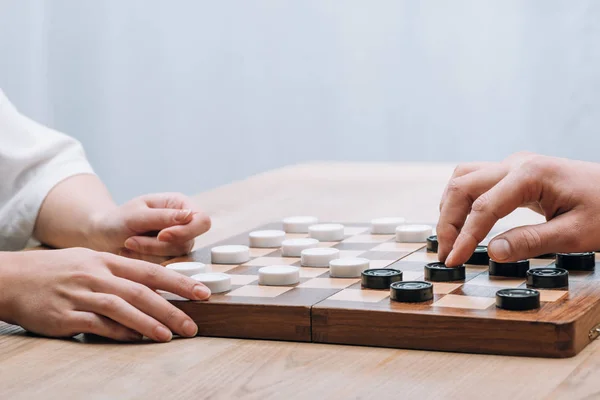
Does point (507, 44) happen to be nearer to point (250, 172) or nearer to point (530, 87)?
point (530, 87)

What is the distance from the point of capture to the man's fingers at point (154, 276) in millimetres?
1190

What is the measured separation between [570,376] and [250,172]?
3620mm

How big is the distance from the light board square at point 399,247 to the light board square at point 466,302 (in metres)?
0.34

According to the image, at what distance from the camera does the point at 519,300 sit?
3.46 feet

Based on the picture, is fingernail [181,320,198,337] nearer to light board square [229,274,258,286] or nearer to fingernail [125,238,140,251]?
light board square [229,274,258,286]

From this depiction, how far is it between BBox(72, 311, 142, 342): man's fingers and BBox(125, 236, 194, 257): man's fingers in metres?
0.41

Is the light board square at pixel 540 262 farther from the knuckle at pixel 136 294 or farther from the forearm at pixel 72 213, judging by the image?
the forearm at pixel 72 213

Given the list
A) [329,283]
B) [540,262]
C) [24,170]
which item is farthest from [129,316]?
[24,170]

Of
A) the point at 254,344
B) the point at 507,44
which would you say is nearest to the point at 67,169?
the point at 254,344

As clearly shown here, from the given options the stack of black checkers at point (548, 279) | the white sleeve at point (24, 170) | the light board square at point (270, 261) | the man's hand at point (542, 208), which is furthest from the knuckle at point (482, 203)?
the white sleeve at point (24, 170)

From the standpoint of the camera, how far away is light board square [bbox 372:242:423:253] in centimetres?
149

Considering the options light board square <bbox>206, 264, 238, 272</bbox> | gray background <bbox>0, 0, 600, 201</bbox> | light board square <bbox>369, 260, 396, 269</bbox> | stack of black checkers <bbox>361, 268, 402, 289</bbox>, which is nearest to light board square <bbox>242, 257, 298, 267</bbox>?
light board square <bbox>206, 264, 238, 272</bbox>

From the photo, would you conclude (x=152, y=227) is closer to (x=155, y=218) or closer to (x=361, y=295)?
(x=155, y=218)

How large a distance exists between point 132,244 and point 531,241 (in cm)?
72
